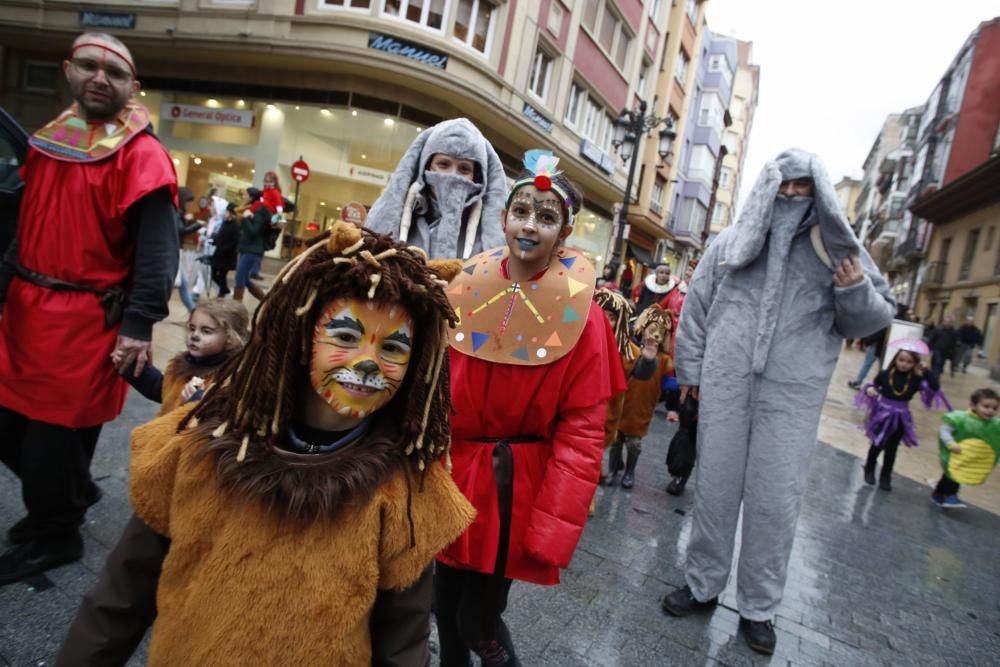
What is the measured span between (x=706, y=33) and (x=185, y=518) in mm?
37425

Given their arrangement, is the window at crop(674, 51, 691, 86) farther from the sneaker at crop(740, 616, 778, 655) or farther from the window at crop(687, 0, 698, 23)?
the sneaker at crop(740, 616, 778, 655)

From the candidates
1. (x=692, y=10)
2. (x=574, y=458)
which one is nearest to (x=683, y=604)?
(x=574, y=458)

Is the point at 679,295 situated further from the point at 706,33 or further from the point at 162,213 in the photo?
the point at 706,33

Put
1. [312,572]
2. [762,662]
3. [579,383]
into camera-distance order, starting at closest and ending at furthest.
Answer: [312,572]
[579,383]
[762,662]

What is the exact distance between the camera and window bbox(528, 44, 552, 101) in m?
16.3

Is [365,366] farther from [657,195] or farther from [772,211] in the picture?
[657,195]

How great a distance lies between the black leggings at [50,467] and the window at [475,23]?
14.1 meters

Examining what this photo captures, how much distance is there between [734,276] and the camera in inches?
114

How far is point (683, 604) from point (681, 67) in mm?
30746

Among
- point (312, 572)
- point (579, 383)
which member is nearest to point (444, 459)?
point (312, 572)

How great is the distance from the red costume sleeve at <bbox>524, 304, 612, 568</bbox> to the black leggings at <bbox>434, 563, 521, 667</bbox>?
23 cm

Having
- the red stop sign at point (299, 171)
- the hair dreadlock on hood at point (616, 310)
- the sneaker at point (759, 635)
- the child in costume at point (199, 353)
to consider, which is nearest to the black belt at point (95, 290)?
the child in costume at point (199, 353)

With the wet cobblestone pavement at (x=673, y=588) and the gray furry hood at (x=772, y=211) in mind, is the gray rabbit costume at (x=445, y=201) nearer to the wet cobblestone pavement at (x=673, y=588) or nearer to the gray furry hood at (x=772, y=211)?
the gray furry hood at (x=772, y=211)

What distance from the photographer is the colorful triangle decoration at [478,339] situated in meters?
1.91
